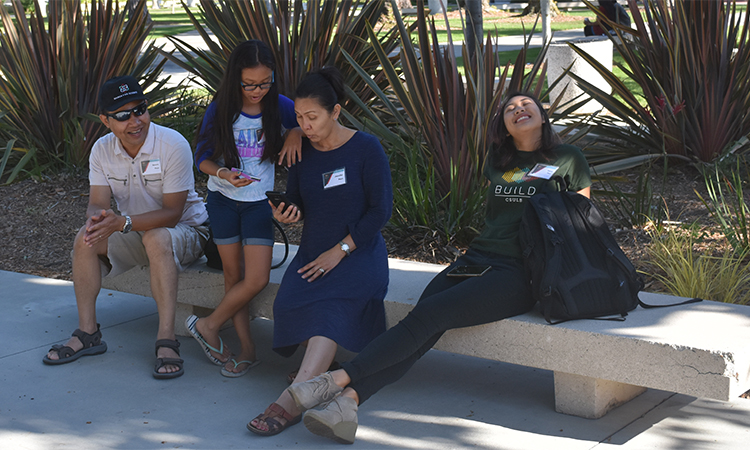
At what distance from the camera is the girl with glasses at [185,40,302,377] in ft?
11.9

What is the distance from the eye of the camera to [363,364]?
3.04 metres

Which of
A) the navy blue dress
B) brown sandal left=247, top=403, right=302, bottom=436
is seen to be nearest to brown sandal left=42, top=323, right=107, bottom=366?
the navy blue dress

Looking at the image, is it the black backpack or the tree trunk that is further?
the tree trunk

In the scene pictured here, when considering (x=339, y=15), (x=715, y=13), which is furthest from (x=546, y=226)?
(x=339, y=15)

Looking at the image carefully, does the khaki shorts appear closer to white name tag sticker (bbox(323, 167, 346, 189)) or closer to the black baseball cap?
the black baseball cap

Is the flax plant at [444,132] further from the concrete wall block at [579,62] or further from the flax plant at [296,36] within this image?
the concrete wall block at [579,62]

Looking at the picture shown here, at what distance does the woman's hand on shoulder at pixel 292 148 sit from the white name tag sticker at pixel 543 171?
3.29ft

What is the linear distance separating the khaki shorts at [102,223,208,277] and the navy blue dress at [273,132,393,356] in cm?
70

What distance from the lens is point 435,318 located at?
3.12 metres

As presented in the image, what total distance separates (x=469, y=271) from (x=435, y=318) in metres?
0.29

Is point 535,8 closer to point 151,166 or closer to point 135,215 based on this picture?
point 151,166

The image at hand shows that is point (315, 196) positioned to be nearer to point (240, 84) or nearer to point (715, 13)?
point (240, 84)

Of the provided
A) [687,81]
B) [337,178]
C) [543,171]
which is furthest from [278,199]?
[687,81]

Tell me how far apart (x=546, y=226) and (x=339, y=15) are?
4274 millimetres
